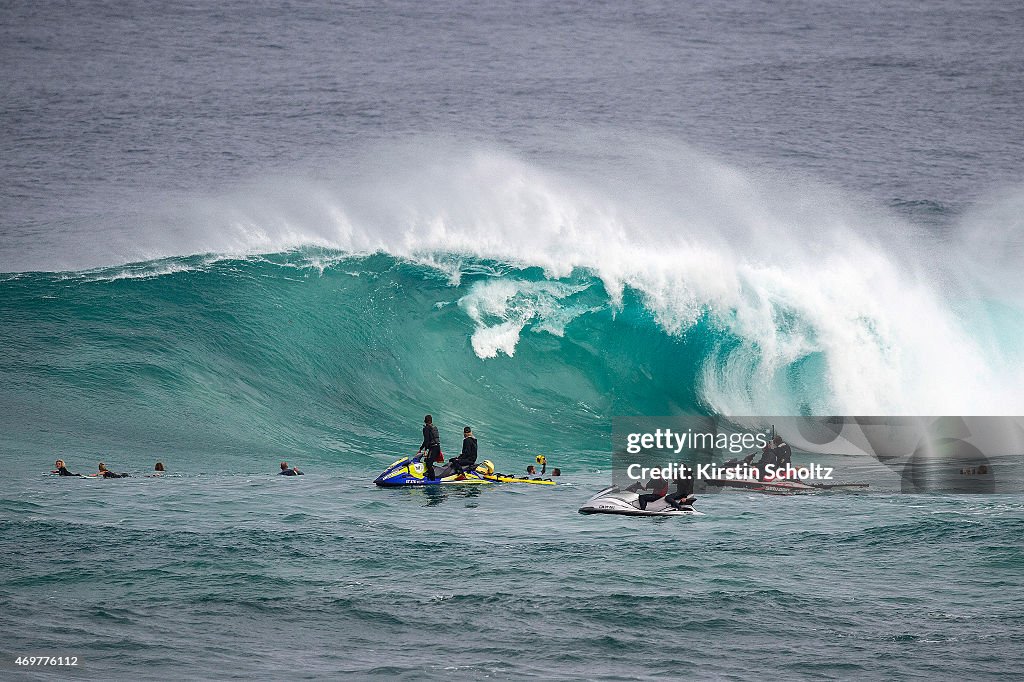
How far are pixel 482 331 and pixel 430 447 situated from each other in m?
7.86

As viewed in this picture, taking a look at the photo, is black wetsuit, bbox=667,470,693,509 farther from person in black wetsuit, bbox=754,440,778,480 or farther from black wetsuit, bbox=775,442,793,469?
black wetsuit, bbox=775,442,793,469

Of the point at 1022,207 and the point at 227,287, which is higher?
the point at 1022,207

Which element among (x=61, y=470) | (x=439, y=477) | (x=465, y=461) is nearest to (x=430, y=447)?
(x=439, y=477)

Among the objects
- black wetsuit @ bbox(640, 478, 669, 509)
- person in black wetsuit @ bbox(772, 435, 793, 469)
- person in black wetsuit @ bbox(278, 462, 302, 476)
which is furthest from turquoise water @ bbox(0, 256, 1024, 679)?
person in black wetsuit @ bbox(772, 435, 793, 469)

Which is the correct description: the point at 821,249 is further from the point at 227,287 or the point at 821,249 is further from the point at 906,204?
the point at 227,287

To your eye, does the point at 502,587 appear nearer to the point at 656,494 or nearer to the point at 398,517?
the point at 398,517

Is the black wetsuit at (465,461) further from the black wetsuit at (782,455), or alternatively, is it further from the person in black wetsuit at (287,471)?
the black wetsuit at (782,455)

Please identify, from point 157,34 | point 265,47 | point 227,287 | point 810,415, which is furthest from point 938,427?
point 157,34

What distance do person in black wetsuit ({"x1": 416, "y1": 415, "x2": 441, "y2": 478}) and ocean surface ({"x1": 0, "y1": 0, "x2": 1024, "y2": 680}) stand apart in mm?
751

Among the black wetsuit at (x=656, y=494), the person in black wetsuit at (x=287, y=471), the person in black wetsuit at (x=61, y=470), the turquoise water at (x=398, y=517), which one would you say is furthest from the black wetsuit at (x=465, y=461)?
the person in black wetsuit at (x=61, y=470)

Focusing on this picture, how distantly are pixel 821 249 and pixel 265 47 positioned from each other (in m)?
38.1

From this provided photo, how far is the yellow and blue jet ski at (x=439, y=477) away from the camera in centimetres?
1814

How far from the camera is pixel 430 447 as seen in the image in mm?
18266

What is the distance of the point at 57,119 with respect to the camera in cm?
4975
